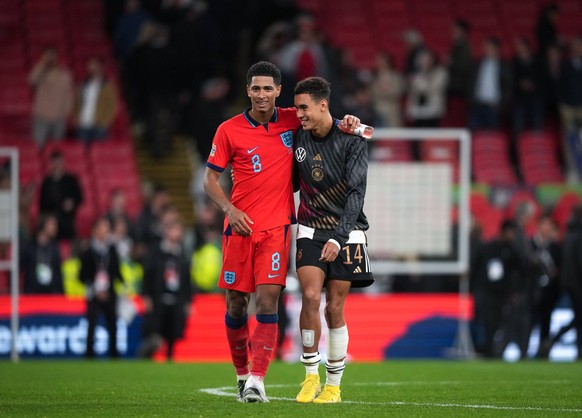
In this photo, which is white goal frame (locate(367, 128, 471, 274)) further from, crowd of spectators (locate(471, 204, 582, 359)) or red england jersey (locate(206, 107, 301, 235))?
red england jersey (locate(206, 107, 301, 235))

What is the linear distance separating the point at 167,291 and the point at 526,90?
343 inches

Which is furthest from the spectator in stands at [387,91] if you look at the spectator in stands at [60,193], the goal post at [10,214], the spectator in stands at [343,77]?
the goal post at [10,214]

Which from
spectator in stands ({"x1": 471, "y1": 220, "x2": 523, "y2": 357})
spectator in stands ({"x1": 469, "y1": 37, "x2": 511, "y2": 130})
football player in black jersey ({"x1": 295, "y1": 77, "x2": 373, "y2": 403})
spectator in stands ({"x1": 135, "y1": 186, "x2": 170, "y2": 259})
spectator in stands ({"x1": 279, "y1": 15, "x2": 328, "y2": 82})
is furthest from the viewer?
spectator in stands ({"x1": 469, "y1": 37, "x2": 511, "y2": 130})

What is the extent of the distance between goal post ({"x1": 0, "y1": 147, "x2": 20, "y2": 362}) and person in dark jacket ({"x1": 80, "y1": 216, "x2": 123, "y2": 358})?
966 millimetres

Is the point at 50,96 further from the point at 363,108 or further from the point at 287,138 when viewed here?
the point at 287,138

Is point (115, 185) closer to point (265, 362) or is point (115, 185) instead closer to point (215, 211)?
point (215, 211)

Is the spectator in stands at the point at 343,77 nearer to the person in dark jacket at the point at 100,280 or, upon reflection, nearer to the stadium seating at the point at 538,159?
the stadium seating at the point at 538,159

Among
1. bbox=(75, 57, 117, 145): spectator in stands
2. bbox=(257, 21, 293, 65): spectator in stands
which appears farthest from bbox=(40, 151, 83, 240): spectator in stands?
bbox=(257, 21, 293, 65): spectator in stands

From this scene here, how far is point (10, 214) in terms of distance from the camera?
18984mm

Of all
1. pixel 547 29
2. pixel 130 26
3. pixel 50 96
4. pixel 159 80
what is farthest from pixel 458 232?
pixel 130 26

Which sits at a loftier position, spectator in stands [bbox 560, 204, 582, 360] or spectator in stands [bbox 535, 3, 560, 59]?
spectator in stands [bbox 535, 3, 560, 59]

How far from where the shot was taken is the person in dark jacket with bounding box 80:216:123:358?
61.3 feet

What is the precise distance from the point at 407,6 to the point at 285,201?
18911 millimetres

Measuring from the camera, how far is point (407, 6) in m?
28.2
